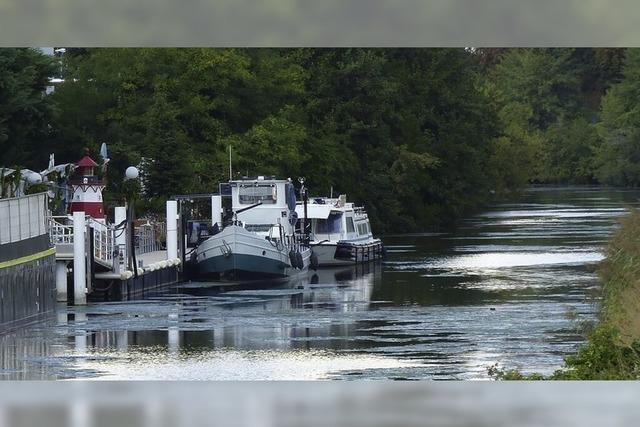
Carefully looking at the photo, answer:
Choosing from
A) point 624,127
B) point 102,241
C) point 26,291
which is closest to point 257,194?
point 102,241

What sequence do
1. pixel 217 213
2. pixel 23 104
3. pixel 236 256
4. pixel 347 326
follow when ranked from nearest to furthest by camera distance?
1. pixel 347 326
2. pixel 236 256
3. pixel 217 213
4. pixel 23 104

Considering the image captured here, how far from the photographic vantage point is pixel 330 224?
42.8 metres

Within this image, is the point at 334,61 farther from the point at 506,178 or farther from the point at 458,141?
the point at 506,178

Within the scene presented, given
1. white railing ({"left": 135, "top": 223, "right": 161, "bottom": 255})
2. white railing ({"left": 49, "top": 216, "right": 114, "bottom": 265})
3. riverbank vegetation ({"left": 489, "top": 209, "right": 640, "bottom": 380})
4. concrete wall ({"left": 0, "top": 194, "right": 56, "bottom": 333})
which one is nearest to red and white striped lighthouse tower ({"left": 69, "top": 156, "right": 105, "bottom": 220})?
white railing ({"left": 49, "top": 216, "right": 114, "bottom": 265})

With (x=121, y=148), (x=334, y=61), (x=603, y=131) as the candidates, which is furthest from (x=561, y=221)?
(x=121, y=148)

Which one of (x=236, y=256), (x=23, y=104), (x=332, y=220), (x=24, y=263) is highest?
(x=23, y=104)

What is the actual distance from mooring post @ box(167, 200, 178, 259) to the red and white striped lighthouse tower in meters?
1.52

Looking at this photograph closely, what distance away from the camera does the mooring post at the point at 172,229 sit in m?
33.0

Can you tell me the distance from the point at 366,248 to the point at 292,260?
5578 millimetres

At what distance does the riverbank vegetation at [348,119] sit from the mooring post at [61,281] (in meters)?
8.01

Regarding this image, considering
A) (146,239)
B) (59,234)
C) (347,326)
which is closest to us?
(347,326)

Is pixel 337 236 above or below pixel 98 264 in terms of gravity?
above

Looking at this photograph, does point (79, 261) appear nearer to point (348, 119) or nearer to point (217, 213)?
point (217, 213)

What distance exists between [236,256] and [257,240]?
2.19 ft
